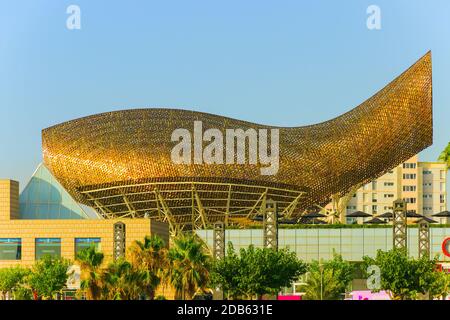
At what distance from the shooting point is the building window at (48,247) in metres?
130

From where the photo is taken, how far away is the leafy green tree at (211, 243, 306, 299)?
100562mm

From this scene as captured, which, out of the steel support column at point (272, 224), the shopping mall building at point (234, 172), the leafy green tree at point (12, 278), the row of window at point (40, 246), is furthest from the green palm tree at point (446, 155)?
the leafy green tree at point (12, 278)

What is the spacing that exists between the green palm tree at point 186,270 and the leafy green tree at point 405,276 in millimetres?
18090

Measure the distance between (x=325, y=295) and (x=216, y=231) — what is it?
15.9m

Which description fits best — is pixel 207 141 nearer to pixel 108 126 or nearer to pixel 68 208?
pixel 108 126

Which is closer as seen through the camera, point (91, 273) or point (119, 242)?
point (91, 273)

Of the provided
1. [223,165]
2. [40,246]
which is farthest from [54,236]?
[223,165]

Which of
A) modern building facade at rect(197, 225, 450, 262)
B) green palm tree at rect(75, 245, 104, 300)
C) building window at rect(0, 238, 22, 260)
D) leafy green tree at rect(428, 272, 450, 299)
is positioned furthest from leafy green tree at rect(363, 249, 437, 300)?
building window at rect(0, 238, 22, 260)

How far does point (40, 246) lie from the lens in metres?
130

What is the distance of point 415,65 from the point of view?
540 ft

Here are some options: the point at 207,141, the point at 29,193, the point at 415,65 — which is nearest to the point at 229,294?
the point at 29,193

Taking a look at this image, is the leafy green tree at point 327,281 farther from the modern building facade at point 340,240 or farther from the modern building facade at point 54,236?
the modern building facade at point 340,240

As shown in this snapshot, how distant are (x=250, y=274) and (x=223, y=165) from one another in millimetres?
56530

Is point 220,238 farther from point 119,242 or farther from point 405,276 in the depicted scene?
point 405,276
